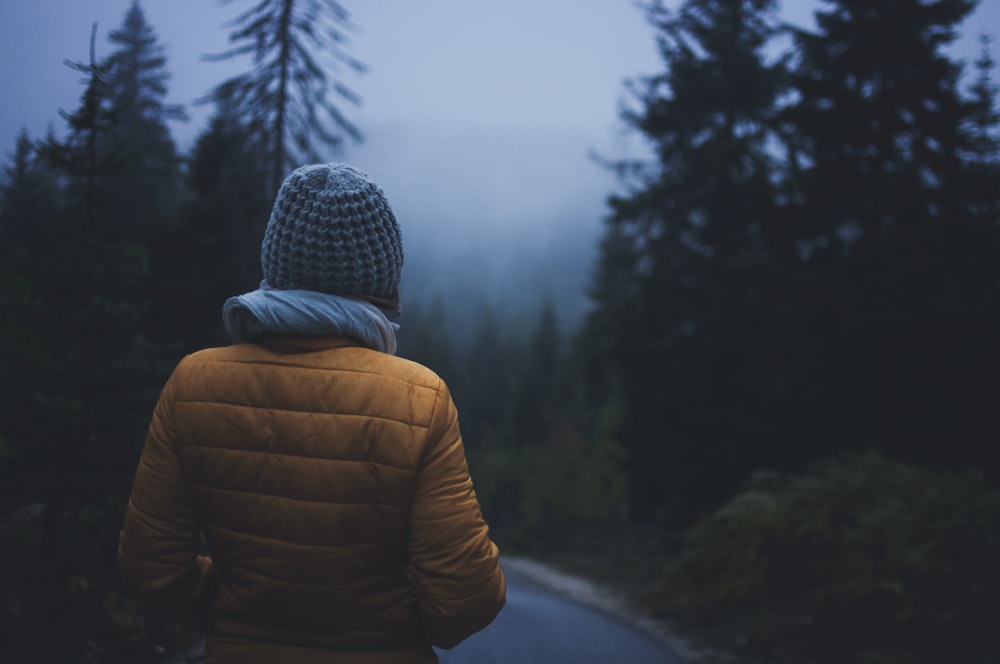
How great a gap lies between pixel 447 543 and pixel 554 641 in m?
7.08

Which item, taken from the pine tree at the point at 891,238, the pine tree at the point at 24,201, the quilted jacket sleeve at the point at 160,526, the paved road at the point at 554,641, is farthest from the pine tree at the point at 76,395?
the pine tree at the point at 891,238

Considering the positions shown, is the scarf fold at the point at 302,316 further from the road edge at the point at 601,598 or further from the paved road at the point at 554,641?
the road edge at the point at 601,598

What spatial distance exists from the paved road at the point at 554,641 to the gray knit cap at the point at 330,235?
6123 mm

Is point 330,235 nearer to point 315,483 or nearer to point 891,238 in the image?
point 315,483

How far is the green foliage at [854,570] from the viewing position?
6.87m

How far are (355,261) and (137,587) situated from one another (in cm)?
108

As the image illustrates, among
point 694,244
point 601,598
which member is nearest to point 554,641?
point 601,598

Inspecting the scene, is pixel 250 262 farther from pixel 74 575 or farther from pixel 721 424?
pixel 721 424

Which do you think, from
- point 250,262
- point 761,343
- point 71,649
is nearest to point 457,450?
point 71,649

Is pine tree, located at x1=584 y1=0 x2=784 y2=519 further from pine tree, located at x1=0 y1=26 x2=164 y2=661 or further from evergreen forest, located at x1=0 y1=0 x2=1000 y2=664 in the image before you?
pine tree, located at x1=0 y1=26 x2=164 y2=661

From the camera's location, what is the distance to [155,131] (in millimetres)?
14695

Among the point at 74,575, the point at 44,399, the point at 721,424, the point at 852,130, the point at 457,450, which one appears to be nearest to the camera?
the point at 457,450

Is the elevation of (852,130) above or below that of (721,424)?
above

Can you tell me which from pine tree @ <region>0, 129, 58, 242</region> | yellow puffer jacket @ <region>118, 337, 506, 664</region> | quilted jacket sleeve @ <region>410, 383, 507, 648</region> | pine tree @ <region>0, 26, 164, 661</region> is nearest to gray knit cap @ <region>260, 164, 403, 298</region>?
yellow puffer jacket @ <region>118, 337, 506, 664</region>
